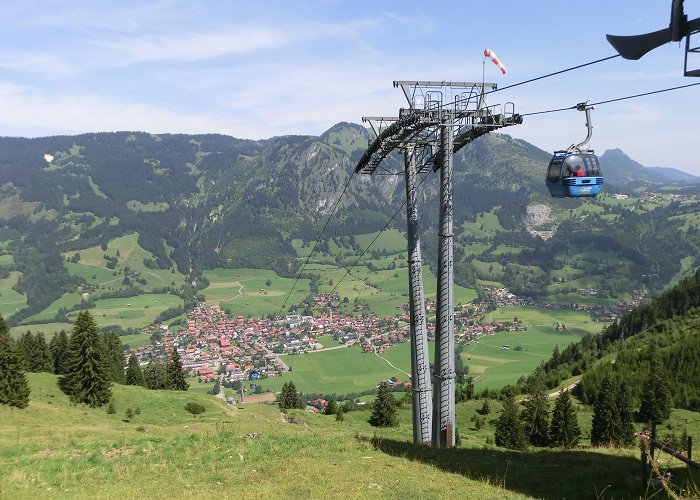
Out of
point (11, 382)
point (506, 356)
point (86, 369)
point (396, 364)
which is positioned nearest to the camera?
point (11, 382)

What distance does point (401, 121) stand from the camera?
20516 millimetres

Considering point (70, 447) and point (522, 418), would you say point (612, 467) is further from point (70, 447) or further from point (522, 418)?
point (522, 418)

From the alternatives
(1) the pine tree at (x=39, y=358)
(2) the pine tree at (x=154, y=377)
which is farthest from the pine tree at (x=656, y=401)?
(1) the pine tree at (x=39, y=358)

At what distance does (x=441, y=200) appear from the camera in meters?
18.3

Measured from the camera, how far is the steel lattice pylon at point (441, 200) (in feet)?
62.9

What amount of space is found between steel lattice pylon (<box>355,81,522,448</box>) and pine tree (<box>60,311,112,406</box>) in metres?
35.8

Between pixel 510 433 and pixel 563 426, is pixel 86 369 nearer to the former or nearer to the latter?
pixel 510 433

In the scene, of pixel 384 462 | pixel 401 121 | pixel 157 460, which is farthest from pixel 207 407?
pixel 401 121

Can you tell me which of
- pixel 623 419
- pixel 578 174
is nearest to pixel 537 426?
pixel 623 419

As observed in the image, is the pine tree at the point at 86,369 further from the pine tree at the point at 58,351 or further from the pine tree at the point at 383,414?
the pine tree at the point at 383,414

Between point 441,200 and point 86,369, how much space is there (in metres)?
42.2

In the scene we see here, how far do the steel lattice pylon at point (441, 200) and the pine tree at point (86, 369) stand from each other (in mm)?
35849

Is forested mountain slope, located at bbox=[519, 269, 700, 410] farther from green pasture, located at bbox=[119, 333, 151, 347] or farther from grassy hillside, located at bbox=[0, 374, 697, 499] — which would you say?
green pasture, located at bbox=[119, 333, 151, 347]

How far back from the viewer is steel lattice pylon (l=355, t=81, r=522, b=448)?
755 inches
